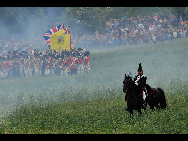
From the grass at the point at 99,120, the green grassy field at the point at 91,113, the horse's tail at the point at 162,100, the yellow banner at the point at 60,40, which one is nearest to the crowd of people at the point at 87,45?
the yellow banner at the point at 60,40

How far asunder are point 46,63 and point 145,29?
656 inches

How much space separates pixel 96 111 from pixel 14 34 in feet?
170

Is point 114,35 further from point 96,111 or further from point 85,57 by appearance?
point 96,111

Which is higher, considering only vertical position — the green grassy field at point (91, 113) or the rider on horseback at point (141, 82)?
the rider on horseback at point (141, 82)

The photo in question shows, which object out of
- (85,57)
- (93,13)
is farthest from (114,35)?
(85,57)

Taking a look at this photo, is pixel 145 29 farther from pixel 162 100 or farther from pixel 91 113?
pixel 162 100

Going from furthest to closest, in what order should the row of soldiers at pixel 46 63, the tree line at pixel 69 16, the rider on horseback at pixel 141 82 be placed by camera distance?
1. the tree line at pixel 69 16
2. the row of soldiers at pixel 46 63
3. the rider on horseback at pixel 141 82

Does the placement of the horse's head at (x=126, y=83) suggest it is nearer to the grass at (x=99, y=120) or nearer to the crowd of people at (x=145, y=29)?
the grass at (x=99, y=120)

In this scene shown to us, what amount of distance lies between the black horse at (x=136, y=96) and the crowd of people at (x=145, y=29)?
103 ft

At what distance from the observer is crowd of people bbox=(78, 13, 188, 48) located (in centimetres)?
4390

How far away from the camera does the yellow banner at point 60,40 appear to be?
34.0 metres

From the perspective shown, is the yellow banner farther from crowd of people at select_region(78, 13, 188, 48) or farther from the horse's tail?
the horse's tail

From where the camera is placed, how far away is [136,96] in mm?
13078

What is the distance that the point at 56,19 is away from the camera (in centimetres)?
6825
